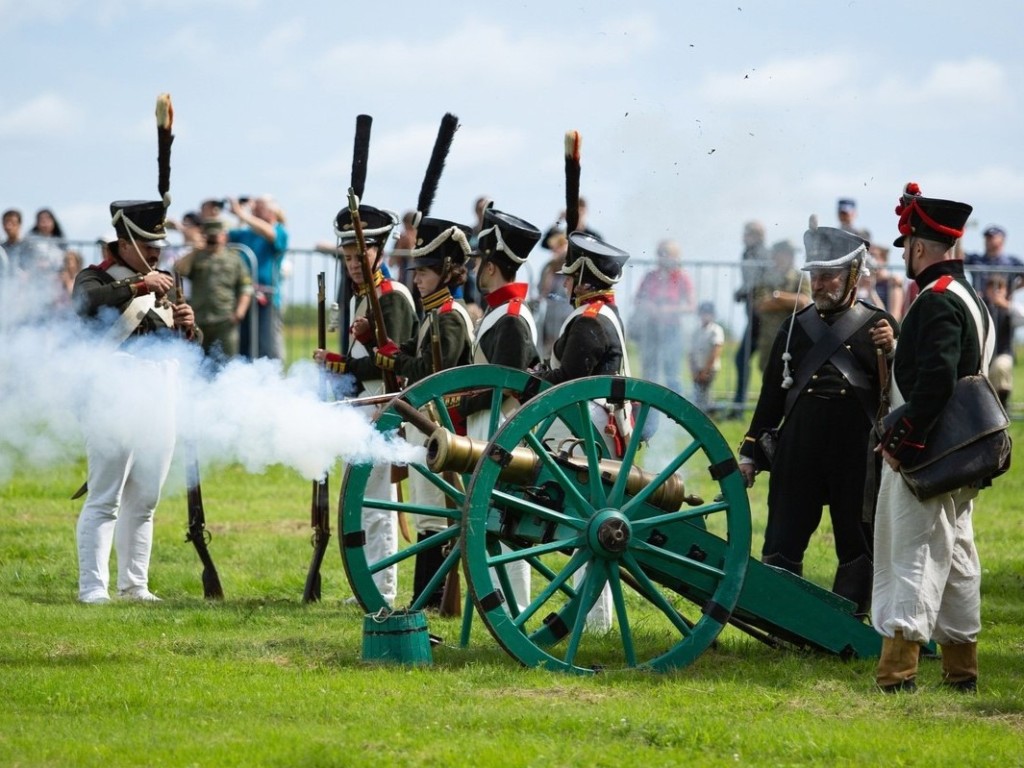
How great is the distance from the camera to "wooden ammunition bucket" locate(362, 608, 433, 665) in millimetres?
6562

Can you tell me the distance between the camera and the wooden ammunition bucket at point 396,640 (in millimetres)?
6562

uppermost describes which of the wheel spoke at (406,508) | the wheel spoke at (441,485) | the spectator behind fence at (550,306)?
the spectator behind fence at (550,306)

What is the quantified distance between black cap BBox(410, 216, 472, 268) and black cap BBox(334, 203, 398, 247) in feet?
1.52

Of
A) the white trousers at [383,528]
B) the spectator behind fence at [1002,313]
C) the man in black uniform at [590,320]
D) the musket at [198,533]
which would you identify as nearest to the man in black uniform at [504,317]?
the man in black uniform at [590,320]

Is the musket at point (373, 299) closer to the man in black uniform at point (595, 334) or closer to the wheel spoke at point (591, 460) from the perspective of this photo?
the man in black uniform at point (595, 334)

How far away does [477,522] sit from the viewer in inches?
240

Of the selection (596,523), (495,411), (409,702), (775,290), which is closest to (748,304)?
(775,290)

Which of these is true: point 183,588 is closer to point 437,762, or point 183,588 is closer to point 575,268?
point 575,268

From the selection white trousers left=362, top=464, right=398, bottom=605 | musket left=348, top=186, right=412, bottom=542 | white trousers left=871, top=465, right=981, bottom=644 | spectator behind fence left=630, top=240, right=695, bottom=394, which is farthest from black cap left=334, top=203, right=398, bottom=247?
spectator behind fence left=630, top=240, right=695, bottom=394

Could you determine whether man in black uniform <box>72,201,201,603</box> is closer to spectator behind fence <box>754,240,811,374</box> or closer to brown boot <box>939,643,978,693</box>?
brown boot <box>939,643,978,693</box>

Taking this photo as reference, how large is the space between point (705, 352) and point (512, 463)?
8234mm

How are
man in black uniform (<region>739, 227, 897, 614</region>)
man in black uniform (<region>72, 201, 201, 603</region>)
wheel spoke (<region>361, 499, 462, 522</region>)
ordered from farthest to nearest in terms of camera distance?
1. man in black uniform (<region>72, 201, 201, 603</region>)
2. man in black uniform (<region>739, 227, 897, 614</region>)
3. wheel spoke (<region>361, 499, 462, 522</region>)

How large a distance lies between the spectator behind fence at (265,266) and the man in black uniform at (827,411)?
8.08 m

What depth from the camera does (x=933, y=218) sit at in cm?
623
